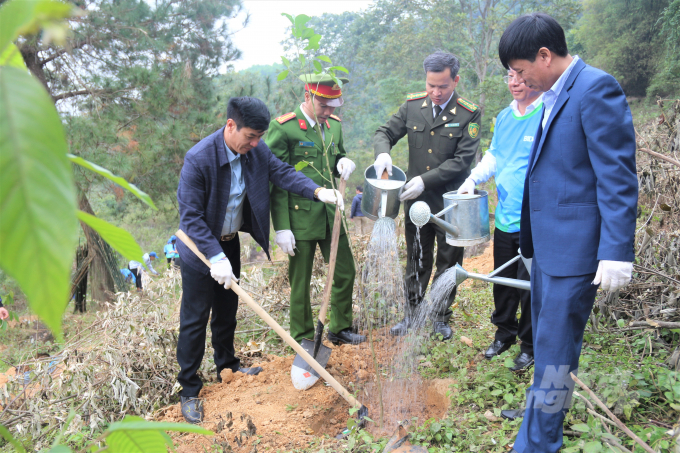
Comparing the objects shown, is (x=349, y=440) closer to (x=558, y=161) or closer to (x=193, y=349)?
(x=193, y=349)

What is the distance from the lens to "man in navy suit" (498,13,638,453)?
183cm

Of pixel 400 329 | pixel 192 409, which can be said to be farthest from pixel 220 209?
pixel 400 329

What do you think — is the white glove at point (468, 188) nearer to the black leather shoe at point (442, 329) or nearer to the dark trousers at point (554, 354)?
the dark trousers at point (554, 354)

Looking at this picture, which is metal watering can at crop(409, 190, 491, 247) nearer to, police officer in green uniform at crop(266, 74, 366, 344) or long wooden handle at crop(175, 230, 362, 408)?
police officer in green uniform at crop(266, 74, 366, 344)

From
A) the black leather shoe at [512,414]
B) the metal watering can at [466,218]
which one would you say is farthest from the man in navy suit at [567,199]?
the metal watering can at [466,218]

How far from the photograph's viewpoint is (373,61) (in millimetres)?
25453

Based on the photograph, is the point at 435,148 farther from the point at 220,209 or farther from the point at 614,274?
the point at 614,274

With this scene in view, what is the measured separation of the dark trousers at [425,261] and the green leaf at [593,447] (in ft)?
6.32

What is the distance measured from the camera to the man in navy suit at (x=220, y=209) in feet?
9.52

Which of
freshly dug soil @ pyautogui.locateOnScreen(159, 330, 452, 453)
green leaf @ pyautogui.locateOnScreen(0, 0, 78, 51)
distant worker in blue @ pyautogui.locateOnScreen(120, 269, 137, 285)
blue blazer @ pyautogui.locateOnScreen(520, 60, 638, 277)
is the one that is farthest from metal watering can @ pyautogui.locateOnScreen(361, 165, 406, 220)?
distant worker in blue @ pyautogui.locateOnScreen(120, 269, 137, 285)

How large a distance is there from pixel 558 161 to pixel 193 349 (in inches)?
102

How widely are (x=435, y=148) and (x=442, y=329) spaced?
1553 mm

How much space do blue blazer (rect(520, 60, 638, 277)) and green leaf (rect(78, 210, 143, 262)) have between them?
1828mm

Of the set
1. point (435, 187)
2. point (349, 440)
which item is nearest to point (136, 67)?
point (435, 187)
